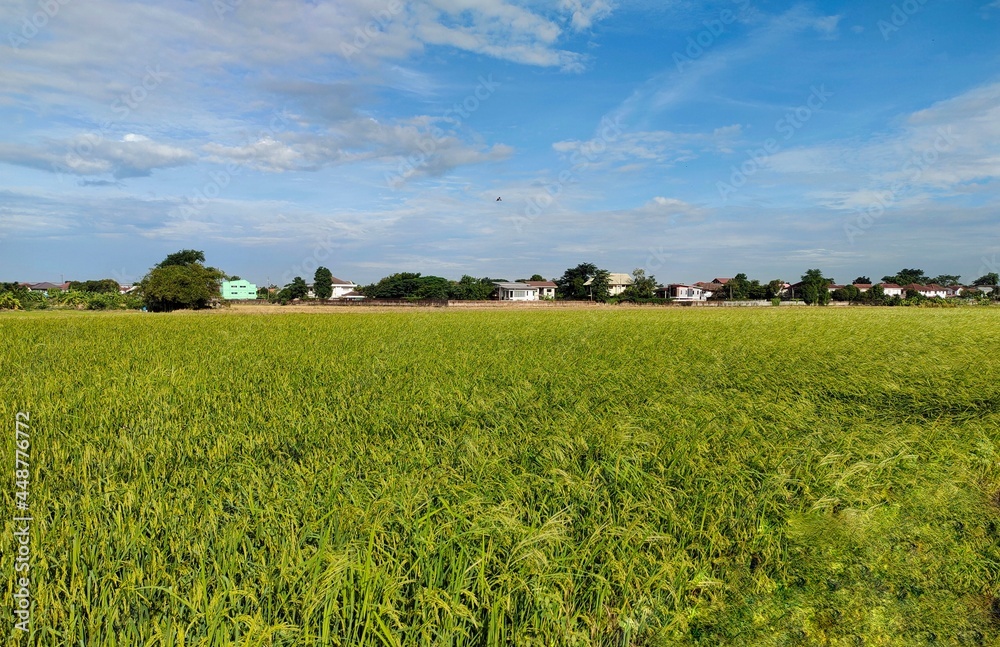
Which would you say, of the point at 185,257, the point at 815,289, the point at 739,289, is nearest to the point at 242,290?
the point at 185,257

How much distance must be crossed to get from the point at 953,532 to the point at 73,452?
26.1ft

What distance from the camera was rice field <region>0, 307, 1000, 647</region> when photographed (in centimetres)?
253

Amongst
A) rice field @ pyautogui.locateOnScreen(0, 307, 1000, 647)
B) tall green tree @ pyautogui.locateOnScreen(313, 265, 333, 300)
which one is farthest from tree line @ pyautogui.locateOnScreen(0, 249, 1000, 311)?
→ rice field @ pyautogui.locateOnScreen(0, 307, 1000, 647)

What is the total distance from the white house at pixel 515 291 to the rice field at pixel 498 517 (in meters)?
92.3

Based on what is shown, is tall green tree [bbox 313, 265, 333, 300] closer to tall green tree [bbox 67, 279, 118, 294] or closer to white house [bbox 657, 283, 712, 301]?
tall green tree [bbox 67, 279, 118, 294]

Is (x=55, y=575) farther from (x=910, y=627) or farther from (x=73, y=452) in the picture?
(x=910, y=627)

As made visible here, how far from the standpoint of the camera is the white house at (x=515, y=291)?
99.9 m

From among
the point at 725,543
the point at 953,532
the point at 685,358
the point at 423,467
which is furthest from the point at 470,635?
the point at 685,358

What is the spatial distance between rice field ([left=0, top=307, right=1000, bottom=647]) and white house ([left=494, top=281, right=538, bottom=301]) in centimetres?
9225

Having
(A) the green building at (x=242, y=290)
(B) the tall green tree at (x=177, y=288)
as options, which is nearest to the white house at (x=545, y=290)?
(B) the tall green tree at (x=177, y=288)

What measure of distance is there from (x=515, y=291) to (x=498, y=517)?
97899 mm

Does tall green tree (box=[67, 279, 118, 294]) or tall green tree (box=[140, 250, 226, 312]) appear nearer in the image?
tall green tree (box=[140, 250, 226, 312])

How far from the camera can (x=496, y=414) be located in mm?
6023

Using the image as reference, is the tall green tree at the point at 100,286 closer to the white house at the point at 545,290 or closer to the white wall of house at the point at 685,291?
the white house at the point at 545,290
